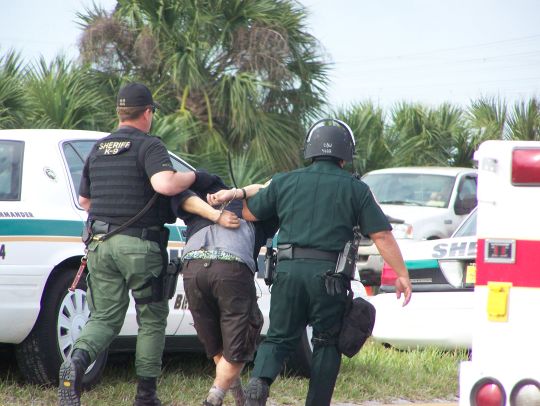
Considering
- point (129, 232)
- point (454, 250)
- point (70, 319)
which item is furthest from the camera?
point (454, 250)

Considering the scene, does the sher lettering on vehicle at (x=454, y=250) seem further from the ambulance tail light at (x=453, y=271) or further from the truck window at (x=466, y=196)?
A: the truck window at (x=466, y=196)

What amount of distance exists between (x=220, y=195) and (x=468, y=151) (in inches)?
709

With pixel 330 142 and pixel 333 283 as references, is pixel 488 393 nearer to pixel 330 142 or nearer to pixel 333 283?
pixel 333 283

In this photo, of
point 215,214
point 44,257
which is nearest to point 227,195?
point 215,214

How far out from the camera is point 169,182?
5.93 m

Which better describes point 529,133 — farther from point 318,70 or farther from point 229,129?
point 229,129

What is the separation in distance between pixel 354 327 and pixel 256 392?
23.7 inches

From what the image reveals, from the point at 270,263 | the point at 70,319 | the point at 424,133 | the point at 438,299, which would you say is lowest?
the point at 70,319

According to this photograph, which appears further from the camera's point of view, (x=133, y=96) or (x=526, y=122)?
(x=526, y=122)

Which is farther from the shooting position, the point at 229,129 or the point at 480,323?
the point at 229,129

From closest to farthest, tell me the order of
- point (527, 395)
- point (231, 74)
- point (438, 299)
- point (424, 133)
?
point (527, 395) → point (438, 299) → point (231, 74) → point (424, 133)

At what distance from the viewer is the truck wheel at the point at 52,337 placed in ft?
21.9

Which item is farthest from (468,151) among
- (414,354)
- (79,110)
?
(414,354)

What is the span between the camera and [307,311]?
576cm
